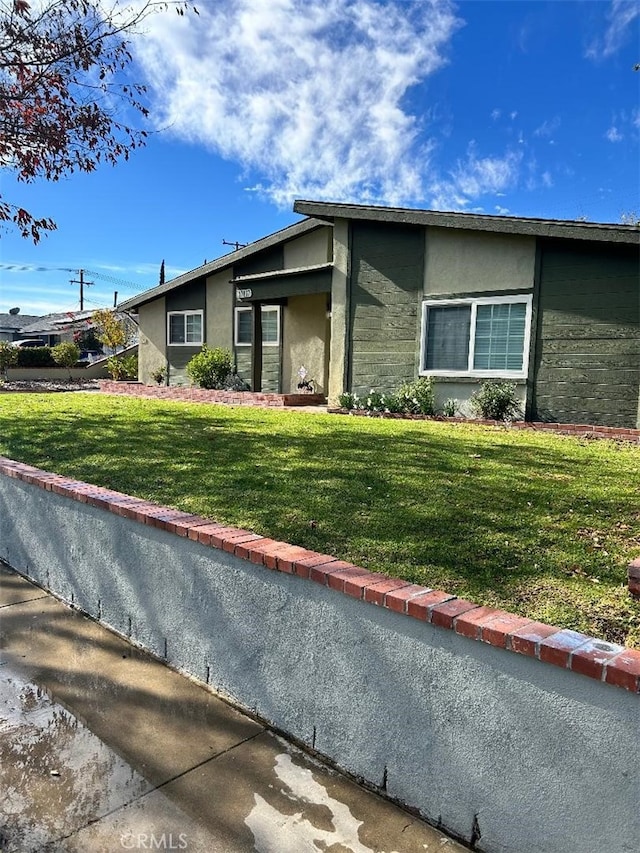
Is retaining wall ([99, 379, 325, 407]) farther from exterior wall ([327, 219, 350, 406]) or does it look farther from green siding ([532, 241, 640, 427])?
green siding ([532, 241, 640, 427])

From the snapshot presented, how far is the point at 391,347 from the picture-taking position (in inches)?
454

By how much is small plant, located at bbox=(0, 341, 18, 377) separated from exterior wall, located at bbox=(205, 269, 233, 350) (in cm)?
1279

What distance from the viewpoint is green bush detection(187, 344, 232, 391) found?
15.4 m

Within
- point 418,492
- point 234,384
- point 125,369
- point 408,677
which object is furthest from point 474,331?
point 125,369

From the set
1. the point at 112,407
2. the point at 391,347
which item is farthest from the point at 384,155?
the point at 112,407

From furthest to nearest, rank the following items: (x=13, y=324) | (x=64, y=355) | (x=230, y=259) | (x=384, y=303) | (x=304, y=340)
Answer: (x=13, y=324) → (x=64, y=355) → (x=230, y=259) → (x=304, y=340) → (x=384, y=303)

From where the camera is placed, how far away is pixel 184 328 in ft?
58.5

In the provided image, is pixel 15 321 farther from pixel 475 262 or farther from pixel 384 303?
pixel 475 262

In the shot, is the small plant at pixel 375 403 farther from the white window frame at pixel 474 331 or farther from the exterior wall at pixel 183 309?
the exterior wall at pixel 183 309

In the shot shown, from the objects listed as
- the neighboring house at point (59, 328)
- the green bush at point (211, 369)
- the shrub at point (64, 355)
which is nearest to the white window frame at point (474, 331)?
the green bush at point (211, 369)

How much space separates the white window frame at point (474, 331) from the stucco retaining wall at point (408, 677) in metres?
7.53

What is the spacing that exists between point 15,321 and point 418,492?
207 feet

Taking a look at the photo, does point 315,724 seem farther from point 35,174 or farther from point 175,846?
point 35,174

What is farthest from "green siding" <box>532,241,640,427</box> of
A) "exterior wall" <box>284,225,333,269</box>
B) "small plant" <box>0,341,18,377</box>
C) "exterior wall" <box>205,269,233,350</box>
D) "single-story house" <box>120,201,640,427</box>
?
"small plant" <box>0,341,18,377</box>
